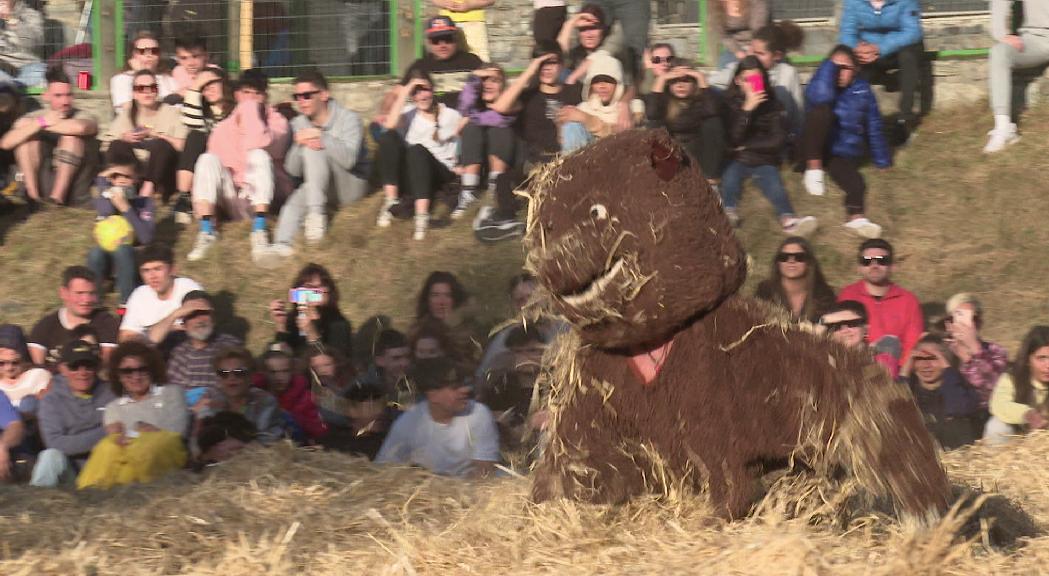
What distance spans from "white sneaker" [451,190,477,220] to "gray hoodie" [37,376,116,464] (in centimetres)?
282

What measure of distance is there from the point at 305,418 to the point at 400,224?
262 cm

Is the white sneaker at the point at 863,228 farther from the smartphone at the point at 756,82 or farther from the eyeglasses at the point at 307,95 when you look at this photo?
the eyeglasses at the point at 307,95

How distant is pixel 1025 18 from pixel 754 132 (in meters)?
2.39

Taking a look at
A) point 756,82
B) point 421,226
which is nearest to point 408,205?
point 421,226

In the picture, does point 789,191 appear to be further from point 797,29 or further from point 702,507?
point 702,507

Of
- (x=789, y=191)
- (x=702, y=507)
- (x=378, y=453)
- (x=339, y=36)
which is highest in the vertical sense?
(x=339, y=36)

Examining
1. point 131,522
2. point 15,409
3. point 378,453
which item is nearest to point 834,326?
point 378,453

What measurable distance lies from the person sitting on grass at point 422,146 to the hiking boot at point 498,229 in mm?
413

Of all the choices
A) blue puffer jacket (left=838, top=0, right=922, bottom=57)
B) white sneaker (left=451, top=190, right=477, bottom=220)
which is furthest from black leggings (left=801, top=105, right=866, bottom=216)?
white sneaker (left=451, top=190, right=477, bottom=220)

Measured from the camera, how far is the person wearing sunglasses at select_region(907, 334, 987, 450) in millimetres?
6867

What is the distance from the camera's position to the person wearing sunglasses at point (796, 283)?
734 centimetres

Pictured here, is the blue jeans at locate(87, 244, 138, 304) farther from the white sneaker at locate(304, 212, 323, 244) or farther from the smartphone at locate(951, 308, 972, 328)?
the smartphone at locate(951, 308, 972, 328)

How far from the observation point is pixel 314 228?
9.26m

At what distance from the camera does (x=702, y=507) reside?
4285 millimetres
